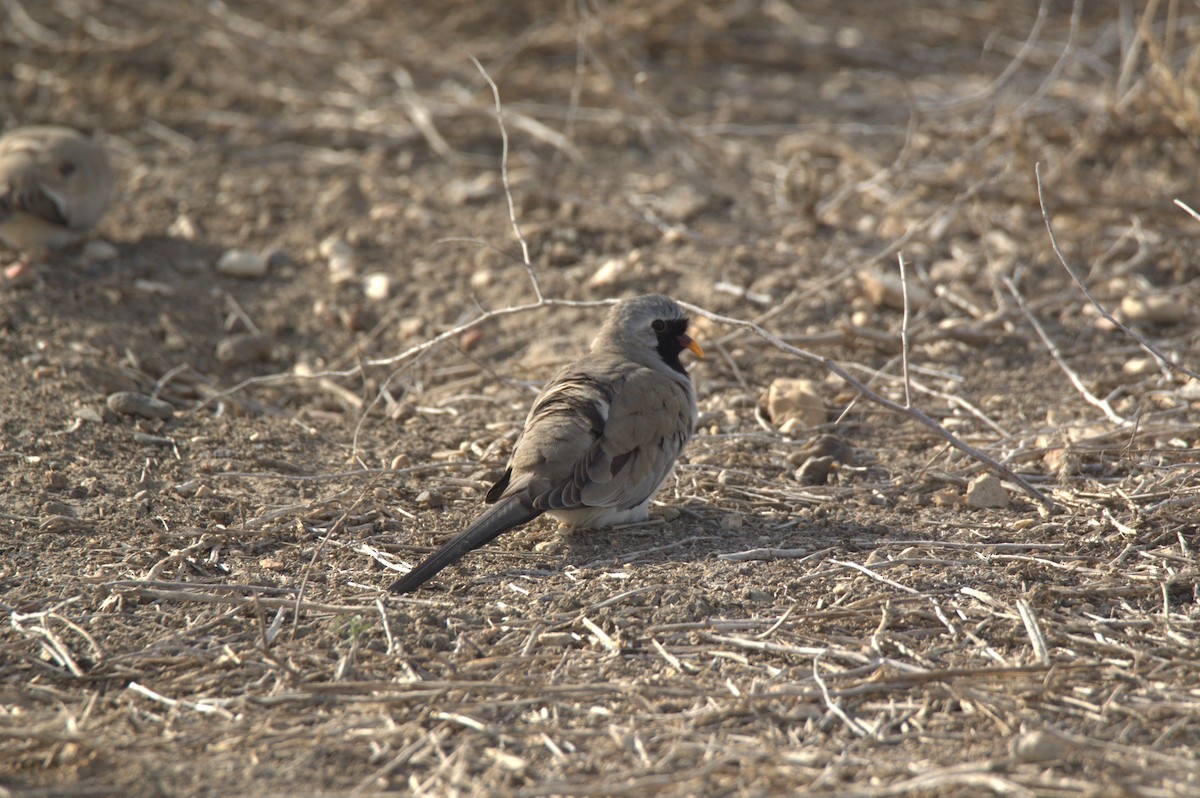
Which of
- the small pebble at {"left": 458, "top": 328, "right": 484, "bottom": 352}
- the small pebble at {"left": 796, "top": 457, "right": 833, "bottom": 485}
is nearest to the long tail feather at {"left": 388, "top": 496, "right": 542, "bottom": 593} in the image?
the small pebble at {"left": 796, "top": 457, "right": 833, "bottom": 485}

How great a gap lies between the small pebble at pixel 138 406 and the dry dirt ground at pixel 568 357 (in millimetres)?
45

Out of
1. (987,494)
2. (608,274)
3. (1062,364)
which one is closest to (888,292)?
(1062,364)

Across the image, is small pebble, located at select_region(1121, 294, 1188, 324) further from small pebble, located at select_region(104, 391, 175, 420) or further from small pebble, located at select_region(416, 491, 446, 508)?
small pebble, located at select_region(104, 391, 175, 420)

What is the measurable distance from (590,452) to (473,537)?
0.55m

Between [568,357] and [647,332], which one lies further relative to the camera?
[568,357]

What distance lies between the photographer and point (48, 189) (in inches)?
251

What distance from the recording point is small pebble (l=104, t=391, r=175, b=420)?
521cm

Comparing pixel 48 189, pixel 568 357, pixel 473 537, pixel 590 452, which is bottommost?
pixel 568 357

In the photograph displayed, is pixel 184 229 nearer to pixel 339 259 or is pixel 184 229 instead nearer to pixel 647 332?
pixel 339 259

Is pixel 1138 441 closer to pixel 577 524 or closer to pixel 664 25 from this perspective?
pixel 577 524

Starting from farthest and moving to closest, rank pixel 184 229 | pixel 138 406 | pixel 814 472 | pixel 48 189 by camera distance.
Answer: pixel 184 229, pixel 48 189, pixel 138 406, pixel 814 472

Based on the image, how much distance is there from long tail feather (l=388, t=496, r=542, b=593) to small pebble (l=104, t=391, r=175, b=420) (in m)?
1.81

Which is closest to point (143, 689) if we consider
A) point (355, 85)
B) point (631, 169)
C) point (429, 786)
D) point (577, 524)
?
point (429, 786)

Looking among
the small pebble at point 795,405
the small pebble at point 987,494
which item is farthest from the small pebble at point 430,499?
the small pebble at point 987,494
